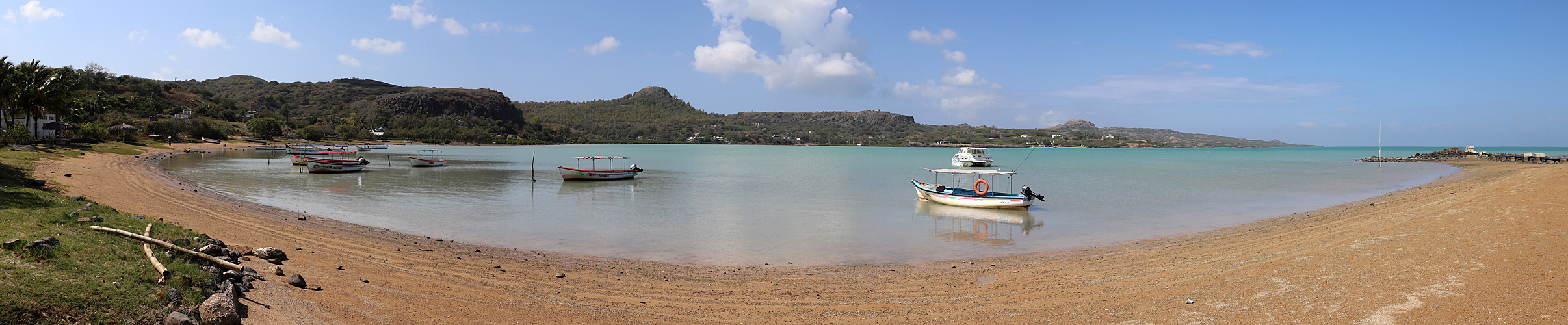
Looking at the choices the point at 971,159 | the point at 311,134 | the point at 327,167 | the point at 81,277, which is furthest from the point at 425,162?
the point at 311,134

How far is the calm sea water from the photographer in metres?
13.6

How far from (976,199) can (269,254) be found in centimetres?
1791

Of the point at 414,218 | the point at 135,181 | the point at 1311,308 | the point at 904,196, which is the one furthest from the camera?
the point at 904,196

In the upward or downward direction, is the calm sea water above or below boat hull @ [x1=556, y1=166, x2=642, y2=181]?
below

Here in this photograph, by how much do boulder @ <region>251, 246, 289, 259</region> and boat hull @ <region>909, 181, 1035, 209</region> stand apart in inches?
695

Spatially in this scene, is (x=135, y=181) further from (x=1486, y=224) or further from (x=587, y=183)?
(x=1486, y=224)

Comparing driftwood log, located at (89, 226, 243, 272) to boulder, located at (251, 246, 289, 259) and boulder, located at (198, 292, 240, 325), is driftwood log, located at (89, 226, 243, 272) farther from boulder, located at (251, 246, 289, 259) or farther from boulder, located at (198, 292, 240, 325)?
boulder, located at (198, 292, 240, 325)

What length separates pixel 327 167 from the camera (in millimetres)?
37031

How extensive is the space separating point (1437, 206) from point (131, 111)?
115092 mm

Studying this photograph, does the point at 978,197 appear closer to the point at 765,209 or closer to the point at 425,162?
the point at 765,209

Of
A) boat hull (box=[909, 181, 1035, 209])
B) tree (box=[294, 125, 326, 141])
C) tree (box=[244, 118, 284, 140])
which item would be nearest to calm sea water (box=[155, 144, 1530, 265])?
boat hull (box=[909, 181, 1035, 209])

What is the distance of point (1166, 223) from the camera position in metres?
17.7

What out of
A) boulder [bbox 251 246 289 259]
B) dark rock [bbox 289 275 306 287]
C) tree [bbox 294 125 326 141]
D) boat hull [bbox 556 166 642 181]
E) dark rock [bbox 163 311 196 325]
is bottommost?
boat hull [bbox 556 166 642 181]

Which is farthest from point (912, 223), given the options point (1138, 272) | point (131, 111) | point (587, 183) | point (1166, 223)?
point (131, 111)
